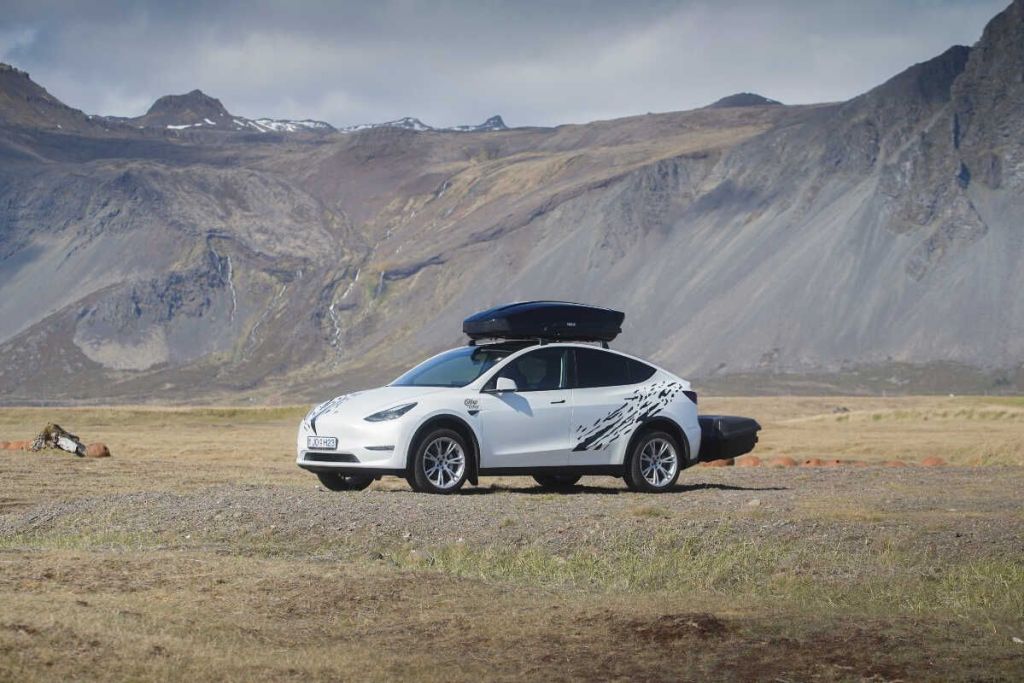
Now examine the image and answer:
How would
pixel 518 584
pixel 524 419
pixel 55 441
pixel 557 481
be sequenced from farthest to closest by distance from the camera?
pixel 55 441 → pixel 557 481 → pixel 524 419 → pixel 518 584

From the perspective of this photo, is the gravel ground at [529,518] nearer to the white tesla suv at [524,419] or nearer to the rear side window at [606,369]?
the white tesla suv at [524,419]

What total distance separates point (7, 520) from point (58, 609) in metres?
6.81

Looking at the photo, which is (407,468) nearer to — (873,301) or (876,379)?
(876,379)

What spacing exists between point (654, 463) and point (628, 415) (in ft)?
2.59

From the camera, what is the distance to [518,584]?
12.2 metres

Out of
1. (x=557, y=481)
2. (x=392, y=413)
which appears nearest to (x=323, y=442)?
(x=392, y=413)

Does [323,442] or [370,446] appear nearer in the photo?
[370,446]

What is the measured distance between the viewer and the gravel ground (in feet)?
46.7

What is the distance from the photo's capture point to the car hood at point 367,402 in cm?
1809

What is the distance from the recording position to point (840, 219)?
580 ft

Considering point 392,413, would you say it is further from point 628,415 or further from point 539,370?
point 628,415

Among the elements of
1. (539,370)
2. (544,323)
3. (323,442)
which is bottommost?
(323,442)

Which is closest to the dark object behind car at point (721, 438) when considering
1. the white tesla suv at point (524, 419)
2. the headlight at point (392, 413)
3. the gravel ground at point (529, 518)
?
the white tesla suv at point (524, 419)

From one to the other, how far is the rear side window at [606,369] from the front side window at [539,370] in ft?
0.82
